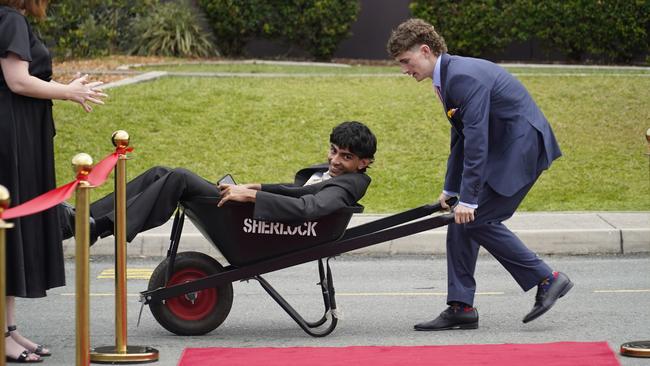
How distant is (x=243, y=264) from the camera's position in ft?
21.3

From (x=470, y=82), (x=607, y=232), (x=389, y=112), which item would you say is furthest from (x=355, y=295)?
(x=389, y=112)

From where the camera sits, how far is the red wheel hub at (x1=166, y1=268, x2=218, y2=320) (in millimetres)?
6590

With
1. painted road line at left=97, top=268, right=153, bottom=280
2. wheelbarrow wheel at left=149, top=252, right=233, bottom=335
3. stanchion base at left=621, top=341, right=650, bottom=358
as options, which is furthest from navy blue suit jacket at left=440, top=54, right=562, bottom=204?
painted road line at left=97, top=268, right=153, bottom=280

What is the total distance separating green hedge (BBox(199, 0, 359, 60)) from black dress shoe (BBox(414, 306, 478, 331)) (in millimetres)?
14354

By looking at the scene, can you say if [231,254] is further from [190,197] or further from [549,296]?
[549,296]

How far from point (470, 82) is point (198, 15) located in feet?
50.0

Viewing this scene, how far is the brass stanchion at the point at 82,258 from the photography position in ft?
17.1

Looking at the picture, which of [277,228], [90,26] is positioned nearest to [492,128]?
[277,228]

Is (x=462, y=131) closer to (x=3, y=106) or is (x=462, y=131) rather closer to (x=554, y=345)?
(x=554, y=345)

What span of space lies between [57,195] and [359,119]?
370 inches

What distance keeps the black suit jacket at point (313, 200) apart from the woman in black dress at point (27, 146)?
3.34ft

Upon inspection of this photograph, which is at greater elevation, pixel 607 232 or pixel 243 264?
pixel 243 264

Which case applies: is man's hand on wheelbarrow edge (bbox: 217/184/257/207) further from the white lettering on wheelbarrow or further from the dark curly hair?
the dark curly hair

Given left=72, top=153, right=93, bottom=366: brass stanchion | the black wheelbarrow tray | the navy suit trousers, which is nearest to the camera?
left=72, top=153, right=93, bottom=366: brass stanchion
